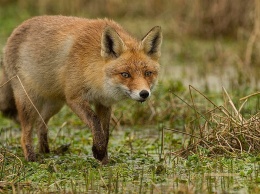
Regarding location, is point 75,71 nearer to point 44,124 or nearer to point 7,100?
point 44,124

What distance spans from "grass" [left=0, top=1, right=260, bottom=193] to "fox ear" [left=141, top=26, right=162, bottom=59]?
1.66 ft

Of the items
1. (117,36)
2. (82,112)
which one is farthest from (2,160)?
(117,36)

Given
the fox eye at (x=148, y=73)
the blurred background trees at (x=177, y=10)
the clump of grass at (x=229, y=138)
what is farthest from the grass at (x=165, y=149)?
the blurred background trees at (x=177, y=10)

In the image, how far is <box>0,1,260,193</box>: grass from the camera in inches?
260

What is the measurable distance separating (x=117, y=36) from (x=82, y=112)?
0.95 m

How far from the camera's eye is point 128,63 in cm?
750

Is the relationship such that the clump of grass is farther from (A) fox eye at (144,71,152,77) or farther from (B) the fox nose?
(B) the fox nose

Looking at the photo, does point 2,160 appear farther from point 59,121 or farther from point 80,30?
point 59,121

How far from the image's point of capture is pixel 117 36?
24.6 feet

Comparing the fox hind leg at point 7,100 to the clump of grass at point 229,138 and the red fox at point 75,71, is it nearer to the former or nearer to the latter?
the red fox at point 75,71

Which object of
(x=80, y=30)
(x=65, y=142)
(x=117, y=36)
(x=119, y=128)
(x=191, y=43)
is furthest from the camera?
(x=191, y=43)

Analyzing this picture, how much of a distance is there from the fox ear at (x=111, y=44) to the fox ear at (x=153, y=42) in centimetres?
28

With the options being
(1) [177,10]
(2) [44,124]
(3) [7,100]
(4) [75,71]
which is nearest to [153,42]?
(4) [75,71]

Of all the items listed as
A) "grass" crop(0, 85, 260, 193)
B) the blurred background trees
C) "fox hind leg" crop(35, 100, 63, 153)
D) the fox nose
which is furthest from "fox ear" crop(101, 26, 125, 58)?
the blurred background trees
